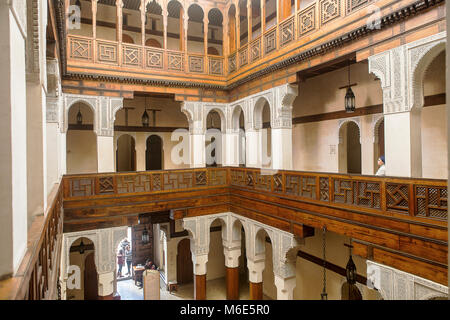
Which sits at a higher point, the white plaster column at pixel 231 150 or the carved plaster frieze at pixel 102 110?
the carved plaster frieze at pixel 102 110

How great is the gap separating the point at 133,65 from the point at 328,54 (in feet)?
18.8

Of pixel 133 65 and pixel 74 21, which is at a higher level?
pixel 74 21

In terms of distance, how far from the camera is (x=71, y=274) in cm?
1152

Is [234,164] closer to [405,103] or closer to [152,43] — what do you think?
[152,43]

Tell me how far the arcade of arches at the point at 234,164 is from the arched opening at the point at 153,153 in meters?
0.05

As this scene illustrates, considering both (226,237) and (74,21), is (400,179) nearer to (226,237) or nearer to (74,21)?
(226,237)

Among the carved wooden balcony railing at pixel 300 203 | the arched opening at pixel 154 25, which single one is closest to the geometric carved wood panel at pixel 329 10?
the carved wooden balcony railing at pixel 300 203

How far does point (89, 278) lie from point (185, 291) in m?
3.76

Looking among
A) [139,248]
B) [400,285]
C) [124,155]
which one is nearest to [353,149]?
[400,285]

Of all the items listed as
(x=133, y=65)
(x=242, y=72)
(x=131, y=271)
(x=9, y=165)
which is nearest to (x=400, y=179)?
(x=9, y=165)

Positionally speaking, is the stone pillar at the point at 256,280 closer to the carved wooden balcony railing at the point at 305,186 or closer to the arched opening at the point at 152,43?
the carved wooden balcony railing at the point at 305,186

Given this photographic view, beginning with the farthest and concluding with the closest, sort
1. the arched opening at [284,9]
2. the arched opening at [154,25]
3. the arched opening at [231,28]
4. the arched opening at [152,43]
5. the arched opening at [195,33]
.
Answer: the arched opening at [195,33], the arched opening at [152,43], the arched opening at [154,25], the arched opening at [231,28], the arched opening at [284,9]

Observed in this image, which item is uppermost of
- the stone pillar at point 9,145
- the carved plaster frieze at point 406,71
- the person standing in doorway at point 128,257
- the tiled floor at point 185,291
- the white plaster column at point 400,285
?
the carved plaster frieze at point 406,71

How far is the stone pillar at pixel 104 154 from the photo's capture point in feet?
30.1
